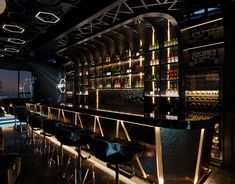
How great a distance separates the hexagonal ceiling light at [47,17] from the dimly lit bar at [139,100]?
3 centimetres

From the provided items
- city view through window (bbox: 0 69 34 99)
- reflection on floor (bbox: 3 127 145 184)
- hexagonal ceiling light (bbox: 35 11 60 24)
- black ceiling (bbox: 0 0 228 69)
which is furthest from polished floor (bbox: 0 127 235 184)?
city view through window (bbox: 0 69 34 99)

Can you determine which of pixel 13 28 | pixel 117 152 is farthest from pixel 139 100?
pixel 13 28

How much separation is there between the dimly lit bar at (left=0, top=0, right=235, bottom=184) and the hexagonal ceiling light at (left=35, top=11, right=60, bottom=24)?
1.1 inches

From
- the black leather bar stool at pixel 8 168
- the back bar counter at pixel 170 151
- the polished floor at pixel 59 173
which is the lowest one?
the polished floor at pixel 59 173

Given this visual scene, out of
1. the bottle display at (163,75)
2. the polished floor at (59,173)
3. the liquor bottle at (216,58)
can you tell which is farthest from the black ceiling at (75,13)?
the polished floor at (59,173)

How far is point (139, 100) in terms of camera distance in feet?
18.7

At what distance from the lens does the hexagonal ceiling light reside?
15.6 feet

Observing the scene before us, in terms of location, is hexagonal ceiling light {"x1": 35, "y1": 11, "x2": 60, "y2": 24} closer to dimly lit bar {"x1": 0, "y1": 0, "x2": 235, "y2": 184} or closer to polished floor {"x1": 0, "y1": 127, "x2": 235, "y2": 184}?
dimly lit bar {"x1": 0, "y1": 0, "x2": 235, "y2": 184}

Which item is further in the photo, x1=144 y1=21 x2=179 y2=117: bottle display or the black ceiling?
x1=144 y1=21 x2=179 y2=117: bottle display

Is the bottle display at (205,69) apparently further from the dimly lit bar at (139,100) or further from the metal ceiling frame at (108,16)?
the metal ceiling frame at (108,16)

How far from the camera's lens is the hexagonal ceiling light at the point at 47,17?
187 inches

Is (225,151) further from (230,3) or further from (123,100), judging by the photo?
(123,100)

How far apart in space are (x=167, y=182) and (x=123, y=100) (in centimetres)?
376

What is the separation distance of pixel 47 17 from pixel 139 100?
318 cm
